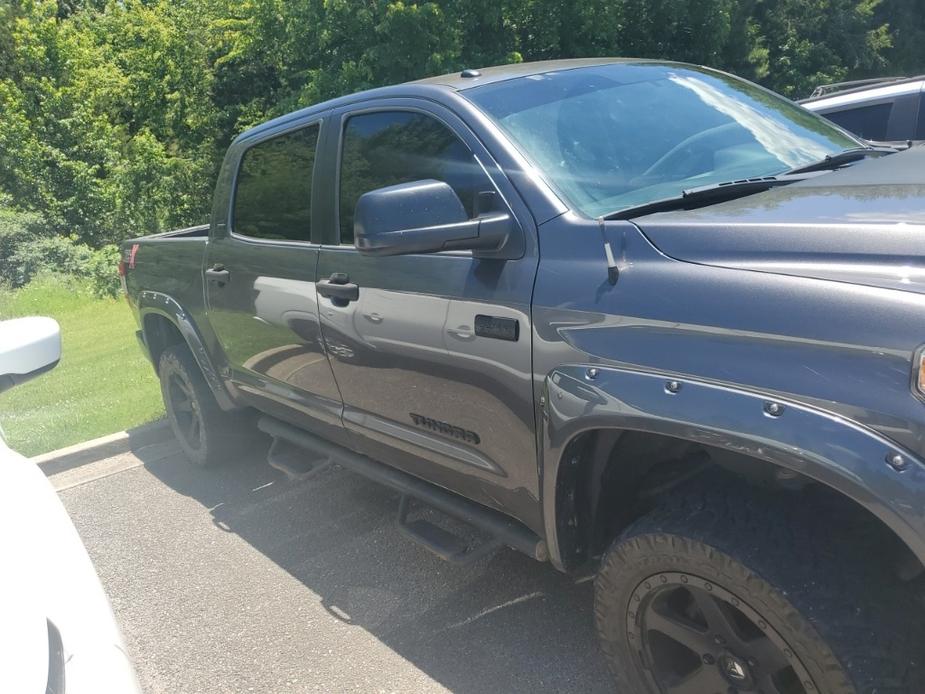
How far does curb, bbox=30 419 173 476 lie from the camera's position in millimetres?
5684

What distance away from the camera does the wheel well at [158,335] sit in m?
5.45

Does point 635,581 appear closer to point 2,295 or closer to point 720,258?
point 720,258

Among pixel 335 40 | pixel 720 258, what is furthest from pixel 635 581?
pixel 335 40

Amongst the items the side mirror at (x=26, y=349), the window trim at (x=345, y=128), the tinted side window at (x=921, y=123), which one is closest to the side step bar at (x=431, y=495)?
the window trim at (x=345, y=128)

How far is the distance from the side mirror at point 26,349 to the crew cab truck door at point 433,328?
112 centimetres

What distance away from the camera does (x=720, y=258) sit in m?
2.16

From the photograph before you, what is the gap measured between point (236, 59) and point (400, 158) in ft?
61.7

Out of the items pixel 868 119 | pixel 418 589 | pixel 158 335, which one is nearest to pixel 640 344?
pixel 418 589

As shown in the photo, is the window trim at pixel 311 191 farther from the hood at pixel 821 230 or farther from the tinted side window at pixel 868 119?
the tinted side window at pixel 868 119

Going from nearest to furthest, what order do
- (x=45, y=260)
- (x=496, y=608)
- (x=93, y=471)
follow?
(x=496, y=608)
(x=93, y=471)
(x=45, y=260)

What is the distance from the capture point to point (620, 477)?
2.64 m

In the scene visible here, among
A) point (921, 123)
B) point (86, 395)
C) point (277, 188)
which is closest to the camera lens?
point (277, 188)

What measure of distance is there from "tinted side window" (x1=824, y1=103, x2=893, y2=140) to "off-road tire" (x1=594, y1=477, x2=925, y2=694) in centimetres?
559

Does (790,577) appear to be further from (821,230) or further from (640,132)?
(640,132)
